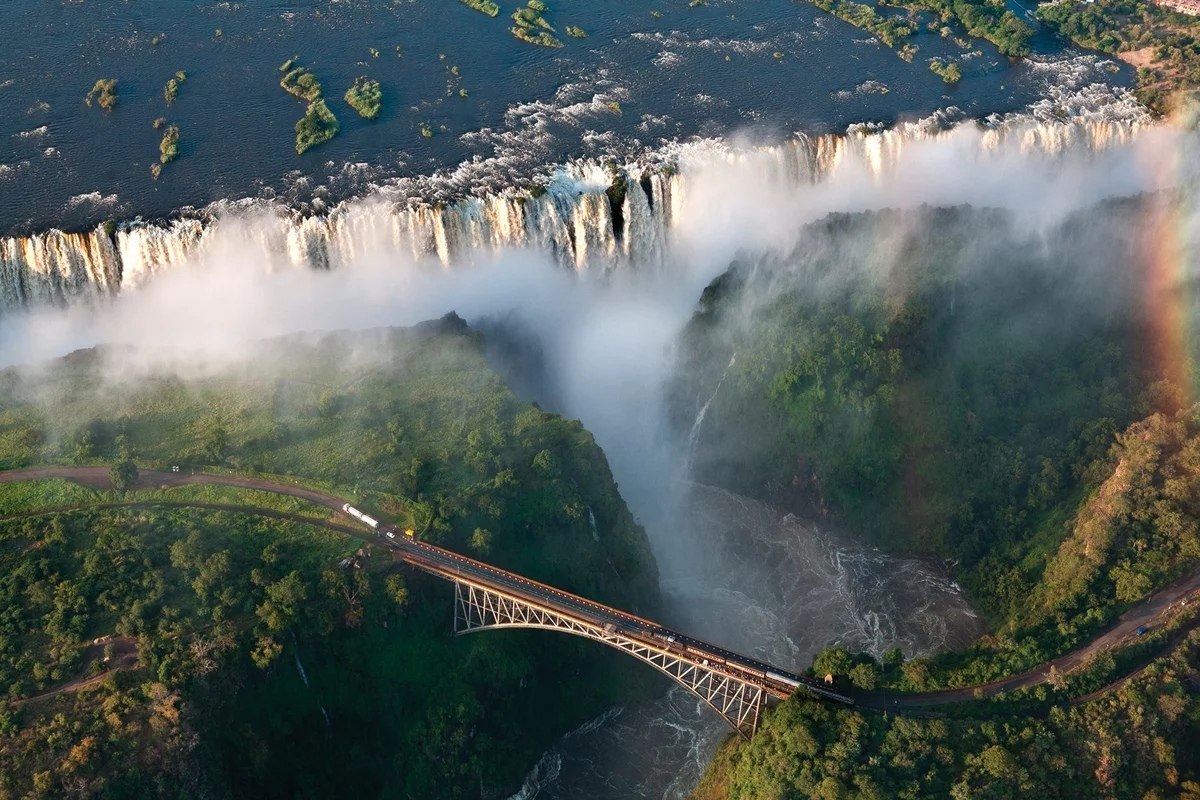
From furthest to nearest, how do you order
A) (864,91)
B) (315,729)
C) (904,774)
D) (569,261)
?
→ (864,91), (569,261), (315,729), (904,774)

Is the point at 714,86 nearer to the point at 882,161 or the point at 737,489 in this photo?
the point at 882,161

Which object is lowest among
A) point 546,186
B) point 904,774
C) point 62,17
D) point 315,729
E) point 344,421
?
point 315,729

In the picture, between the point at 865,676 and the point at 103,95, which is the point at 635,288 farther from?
the point at 103,95

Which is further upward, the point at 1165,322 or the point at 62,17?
the point at 62,17

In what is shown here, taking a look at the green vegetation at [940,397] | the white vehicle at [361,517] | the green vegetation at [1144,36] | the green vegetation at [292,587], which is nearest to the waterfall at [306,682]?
the green vegetation at [292,587]

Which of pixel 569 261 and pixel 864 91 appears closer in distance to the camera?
pixel 569 261

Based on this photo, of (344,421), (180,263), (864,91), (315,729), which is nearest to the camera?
(315,729)

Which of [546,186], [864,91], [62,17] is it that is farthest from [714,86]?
[62,17]

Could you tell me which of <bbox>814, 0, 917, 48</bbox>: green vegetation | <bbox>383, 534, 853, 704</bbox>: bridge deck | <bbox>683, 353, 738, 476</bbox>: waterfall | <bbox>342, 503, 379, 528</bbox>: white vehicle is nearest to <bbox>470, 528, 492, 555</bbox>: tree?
<bbox>383, 534, 853, 704</bbox>: bridge deck
